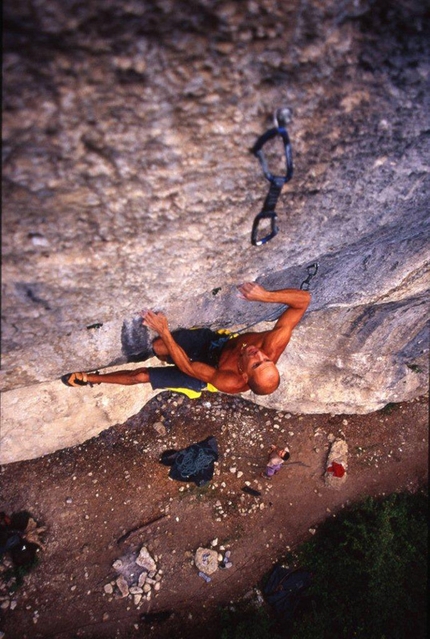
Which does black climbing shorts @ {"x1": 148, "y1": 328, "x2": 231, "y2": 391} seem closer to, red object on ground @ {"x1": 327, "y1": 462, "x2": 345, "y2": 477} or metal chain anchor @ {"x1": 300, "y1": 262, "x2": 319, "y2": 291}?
metal chain anchor @ {"x1": 300, "y1": 262, "x2": 319, "y2": 291}

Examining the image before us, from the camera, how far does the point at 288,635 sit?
4379 millimetres

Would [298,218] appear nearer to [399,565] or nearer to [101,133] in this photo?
[101,133]

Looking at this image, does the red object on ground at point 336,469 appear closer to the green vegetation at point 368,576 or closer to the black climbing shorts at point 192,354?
the green vegetation at point 368,576

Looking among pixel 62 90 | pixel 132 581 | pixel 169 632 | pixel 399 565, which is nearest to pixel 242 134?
pixel 62 90

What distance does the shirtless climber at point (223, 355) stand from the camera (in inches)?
110

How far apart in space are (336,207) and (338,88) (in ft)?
2.33

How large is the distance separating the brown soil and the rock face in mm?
2525

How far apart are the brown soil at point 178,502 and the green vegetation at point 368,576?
1.03 feet

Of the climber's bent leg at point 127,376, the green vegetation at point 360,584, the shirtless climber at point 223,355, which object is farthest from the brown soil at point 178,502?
the shirtless climber at point 223,355

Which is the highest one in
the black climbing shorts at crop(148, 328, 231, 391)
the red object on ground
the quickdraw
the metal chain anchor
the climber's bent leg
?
the quickdraw

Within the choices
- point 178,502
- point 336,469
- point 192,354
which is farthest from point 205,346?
point 336,469

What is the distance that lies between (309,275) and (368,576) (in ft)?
13.8

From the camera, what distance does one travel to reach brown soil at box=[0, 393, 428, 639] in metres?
4.25

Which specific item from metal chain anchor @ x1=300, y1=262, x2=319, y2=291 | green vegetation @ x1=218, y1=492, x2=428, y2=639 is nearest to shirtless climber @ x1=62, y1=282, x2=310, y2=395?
metal chain anchor @ x1=300, y1=262, x2=319, y2=291
